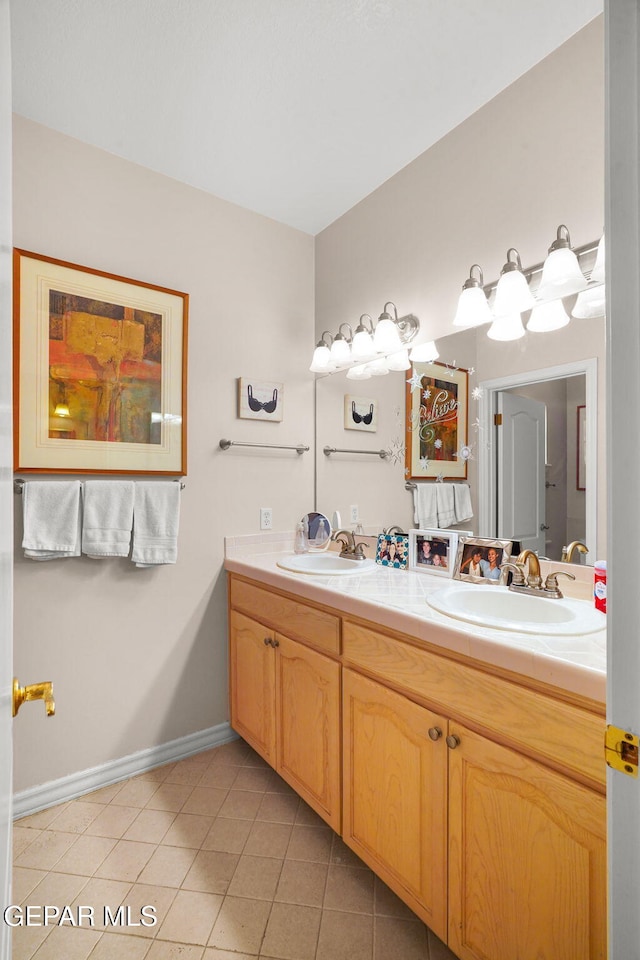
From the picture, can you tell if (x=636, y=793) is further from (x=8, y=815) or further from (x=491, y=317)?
(x=491, y=317)

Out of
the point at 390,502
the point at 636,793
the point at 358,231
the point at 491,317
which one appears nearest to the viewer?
the point at 636,793

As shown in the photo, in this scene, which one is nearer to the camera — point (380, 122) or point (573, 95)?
point (573, 95)

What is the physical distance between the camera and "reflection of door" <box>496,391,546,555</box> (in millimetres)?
1542

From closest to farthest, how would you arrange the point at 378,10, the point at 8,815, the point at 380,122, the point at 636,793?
the point at 636,793, the point at 8,815, the point at 378,10, the point at 380,122

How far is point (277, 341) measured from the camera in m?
2.39

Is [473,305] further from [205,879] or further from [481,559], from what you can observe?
[205,879]

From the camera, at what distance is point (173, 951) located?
4.03ft

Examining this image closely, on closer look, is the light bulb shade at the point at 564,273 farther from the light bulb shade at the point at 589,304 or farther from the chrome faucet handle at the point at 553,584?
the chrome faucet handle at the point at 553,584

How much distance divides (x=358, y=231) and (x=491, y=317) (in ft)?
3.37

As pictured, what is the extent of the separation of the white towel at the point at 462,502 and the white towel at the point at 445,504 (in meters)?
0.01

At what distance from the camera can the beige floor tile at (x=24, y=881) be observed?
138 centimetres

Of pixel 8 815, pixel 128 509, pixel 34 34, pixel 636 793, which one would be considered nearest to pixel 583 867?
pixel 636 793

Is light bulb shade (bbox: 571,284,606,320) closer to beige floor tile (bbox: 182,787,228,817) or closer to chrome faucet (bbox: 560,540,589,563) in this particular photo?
chrome faucet (bbox: 560,540,589,563)

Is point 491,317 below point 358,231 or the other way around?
below
